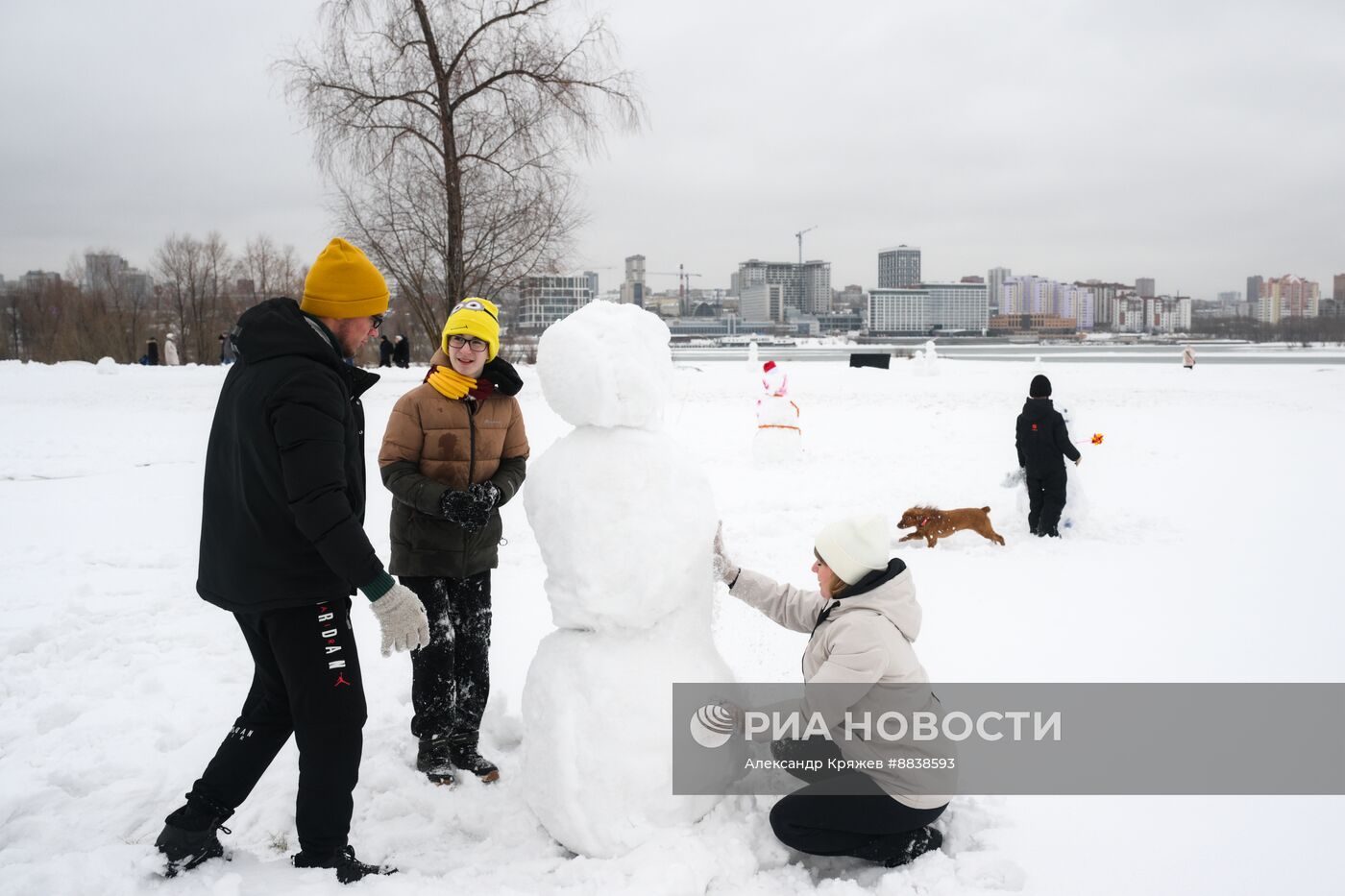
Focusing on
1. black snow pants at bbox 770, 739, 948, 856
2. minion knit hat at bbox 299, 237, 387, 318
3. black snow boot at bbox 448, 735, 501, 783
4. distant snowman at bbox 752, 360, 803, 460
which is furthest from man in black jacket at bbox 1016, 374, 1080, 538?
minion knit hat at bbox 299, 237, 387, 318

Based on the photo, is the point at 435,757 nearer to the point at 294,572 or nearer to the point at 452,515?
the point at 452,515

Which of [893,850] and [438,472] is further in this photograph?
[438,472]

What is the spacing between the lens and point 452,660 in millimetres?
3699

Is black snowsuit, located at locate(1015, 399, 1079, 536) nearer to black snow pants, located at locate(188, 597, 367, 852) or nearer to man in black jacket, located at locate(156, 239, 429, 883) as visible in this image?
man in black jacket, located at locate(156, 239, 429, 883)

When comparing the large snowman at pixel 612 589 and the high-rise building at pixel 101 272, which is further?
the high-rise building at pixel 101 272

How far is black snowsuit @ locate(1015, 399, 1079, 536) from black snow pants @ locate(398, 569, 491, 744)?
5.85m

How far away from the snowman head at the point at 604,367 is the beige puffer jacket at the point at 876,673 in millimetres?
1043

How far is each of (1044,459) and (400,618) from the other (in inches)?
262

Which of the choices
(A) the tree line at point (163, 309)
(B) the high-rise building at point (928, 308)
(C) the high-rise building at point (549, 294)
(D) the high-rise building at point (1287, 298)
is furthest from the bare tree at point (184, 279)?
(D) the high-rise building at point (1287, 298)

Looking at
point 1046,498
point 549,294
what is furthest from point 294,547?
point 549,294

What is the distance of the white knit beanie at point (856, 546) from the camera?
3086 mm

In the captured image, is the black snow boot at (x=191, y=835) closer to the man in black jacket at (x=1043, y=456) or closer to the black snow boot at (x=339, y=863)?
the black snow boot at (x=339, y=863)

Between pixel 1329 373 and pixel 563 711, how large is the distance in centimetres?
3516

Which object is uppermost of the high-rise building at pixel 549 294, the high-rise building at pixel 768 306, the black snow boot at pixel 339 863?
the high-rise building at pixel 768 306
